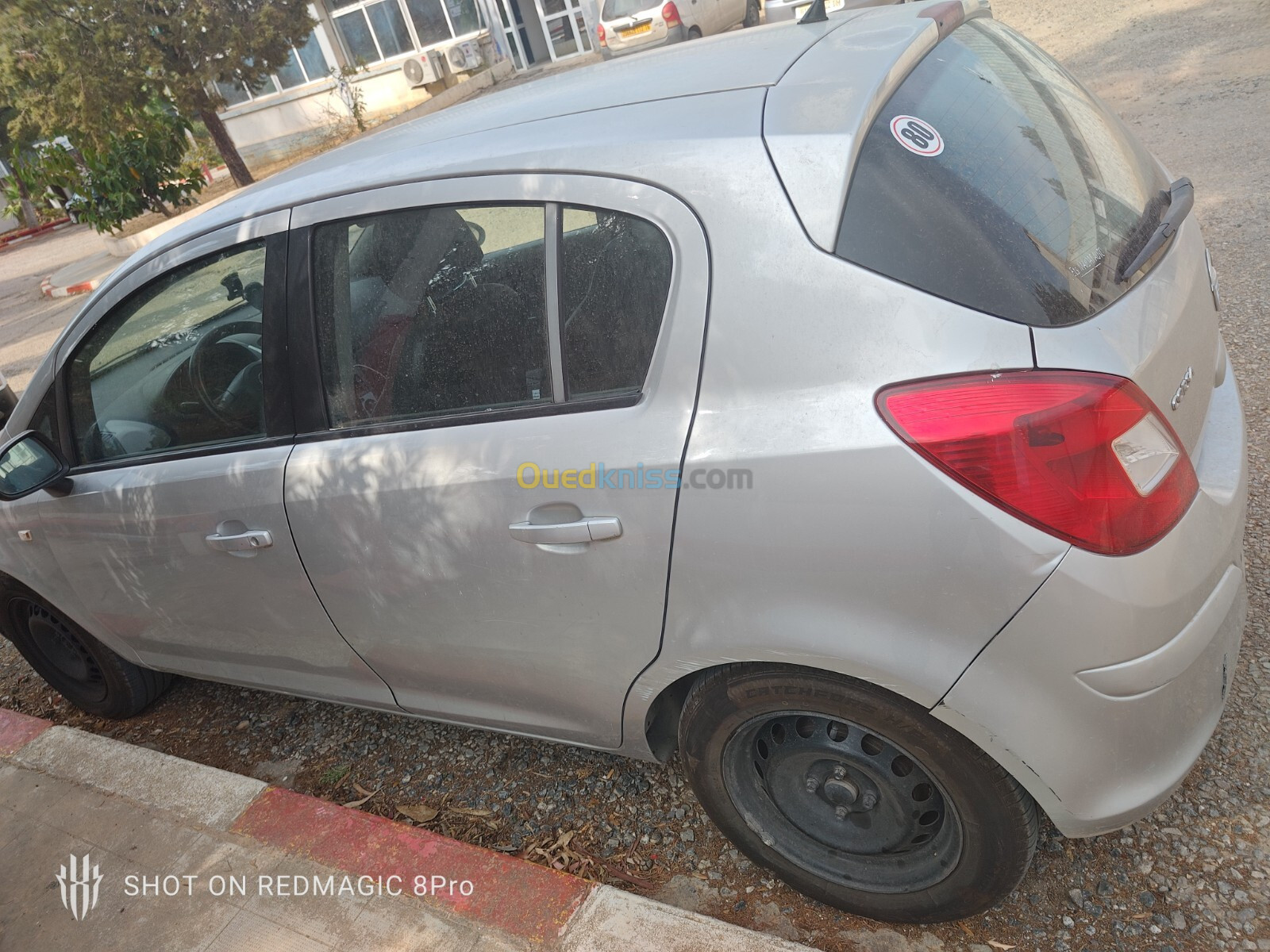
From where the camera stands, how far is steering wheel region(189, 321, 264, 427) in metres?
2.40

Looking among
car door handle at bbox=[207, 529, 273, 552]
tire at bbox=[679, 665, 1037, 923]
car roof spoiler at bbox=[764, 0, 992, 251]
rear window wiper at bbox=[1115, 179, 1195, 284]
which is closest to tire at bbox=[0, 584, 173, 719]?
car door handle at bbox=[207, 529, 273, 552]

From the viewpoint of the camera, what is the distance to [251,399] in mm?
2406

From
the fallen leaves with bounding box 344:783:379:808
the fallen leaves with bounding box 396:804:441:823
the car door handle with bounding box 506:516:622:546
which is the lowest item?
the fallen leaves with bounding box 344:783:379:808

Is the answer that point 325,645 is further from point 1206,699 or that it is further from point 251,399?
point 1206,699

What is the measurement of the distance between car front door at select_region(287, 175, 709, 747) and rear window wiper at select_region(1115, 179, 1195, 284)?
0.85 metres

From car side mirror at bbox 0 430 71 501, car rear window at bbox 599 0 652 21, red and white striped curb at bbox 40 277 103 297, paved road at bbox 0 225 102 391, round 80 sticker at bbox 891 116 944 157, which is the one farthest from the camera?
car rear window at bbox 599 0 652 21

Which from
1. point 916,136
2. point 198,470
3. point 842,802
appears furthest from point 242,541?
point 916,136

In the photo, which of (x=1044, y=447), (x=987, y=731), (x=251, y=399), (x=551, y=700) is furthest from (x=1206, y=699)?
(x=251, y=399)

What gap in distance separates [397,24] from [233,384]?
846 inches

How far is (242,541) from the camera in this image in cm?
238

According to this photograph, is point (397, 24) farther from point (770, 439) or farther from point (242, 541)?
point (770, 439)

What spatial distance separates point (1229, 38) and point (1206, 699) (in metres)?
9.77

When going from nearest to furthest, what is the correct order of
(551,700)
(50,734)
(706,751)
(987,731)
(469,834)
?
(987,731) < (706,751) < (551,700) < (469,834) < (50,734)

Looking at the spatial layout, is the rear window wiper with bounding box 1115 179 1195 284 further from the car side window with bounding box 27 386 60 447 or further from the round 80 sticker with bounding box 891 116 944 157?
the car side window with bounding box 27 386 60 447
